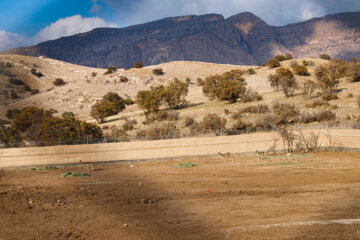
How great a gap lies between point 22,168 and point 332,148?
84.9 ft

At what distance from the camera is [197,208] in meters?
12.2

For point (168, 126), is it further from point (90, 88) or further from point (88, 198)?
point (90, 88)

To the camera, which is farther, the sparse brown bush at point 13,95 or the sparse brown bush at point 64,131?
the sparse brown bush at point 13,95

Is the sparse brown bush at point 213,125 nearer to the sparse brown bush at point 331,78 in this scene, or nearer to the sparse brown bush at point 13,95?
the sparse brown bush at point 331,78

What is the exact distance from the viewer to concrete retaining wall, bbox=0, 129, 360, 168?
3088 centimetres

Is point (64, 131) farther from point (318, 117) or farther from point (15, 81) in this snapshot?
point (15, 81)

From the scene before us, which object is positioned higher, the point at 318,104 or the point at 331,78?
the point at 331,78

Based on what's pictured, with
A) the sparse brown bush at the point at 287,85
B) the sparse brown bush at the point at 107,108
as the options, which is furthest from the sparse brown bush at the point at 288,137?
the sparse brown bush at the point at 107,108

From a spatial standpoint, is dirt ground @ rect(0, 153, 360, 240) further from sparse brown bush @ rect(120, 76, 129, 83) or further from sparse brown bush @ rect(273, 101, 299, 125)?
sparse brown bush @ rect(120, 76, 129, 83)

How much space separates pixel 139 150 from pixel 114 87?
196ft

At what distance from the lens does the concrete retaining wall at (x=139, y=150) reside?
1216 inches

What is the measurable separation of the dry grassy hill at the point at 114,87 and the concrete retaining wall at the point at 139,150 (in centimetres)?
1122

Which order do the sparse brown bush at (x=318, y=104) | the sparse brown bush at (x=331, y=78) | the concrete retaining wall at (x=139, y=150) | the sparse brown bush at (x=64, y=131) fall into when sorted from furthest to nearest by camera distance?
the sparse brown bush at (x=331, y=78)
the sparse brown bush at (x=318, y=104)
the sparse brown bush at (x=64, y=131)
the concrete retaining wall at (x=139, y=150)

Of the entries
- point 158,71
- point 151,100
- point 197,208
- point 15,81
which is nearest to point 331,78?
point 151,100
